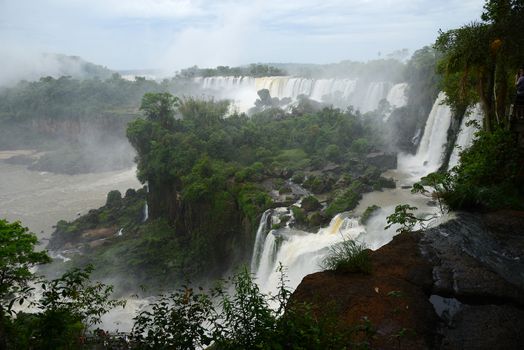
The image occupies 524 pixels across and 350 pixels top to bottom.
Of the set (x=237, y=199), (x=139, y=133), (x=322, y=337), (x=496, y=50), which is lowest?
(x=237, y=199)

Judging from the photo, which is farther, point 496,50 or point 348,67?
point 348,67

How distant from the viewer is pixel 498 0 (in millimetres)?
9602

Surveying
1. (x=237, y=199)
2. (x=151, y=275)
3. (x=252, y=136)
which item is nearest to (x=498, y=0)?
(x=237, y=199)

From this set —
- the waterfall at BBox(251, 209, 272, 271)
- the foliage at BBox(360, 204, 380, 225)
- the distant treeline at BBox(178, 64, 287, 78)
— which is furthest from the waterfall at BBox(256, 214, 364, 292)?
the distant treeline at BBox(178, 64, 287, 78)

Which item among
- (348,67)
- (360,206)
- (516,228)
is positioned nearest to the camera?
(516,228)

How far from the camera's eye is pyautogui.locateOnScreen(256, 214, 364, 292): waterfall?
15421mm

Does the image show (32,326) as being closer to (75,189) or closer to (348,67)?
(75,189)

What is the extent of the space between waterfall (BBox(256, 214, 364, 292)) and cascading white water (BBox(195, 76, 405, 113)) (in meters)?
19.7

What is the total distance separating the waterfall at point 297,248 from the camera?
15421 millimetres

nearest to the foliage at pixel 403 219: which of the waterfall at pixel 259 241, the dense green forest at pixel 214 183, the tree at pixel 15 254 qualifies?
the tree at pixel 15 254

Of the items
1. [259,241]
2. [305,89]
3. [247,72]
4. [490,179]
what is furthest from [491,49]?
[247,72]

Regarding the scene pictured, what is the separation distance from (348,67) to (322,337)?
1827 inches

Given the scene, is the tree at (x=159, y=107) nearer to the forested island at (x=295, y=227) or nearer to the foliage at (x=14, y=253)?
the forested island at (x=295, y=227)

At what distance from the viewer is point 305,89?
45844 millimetres
